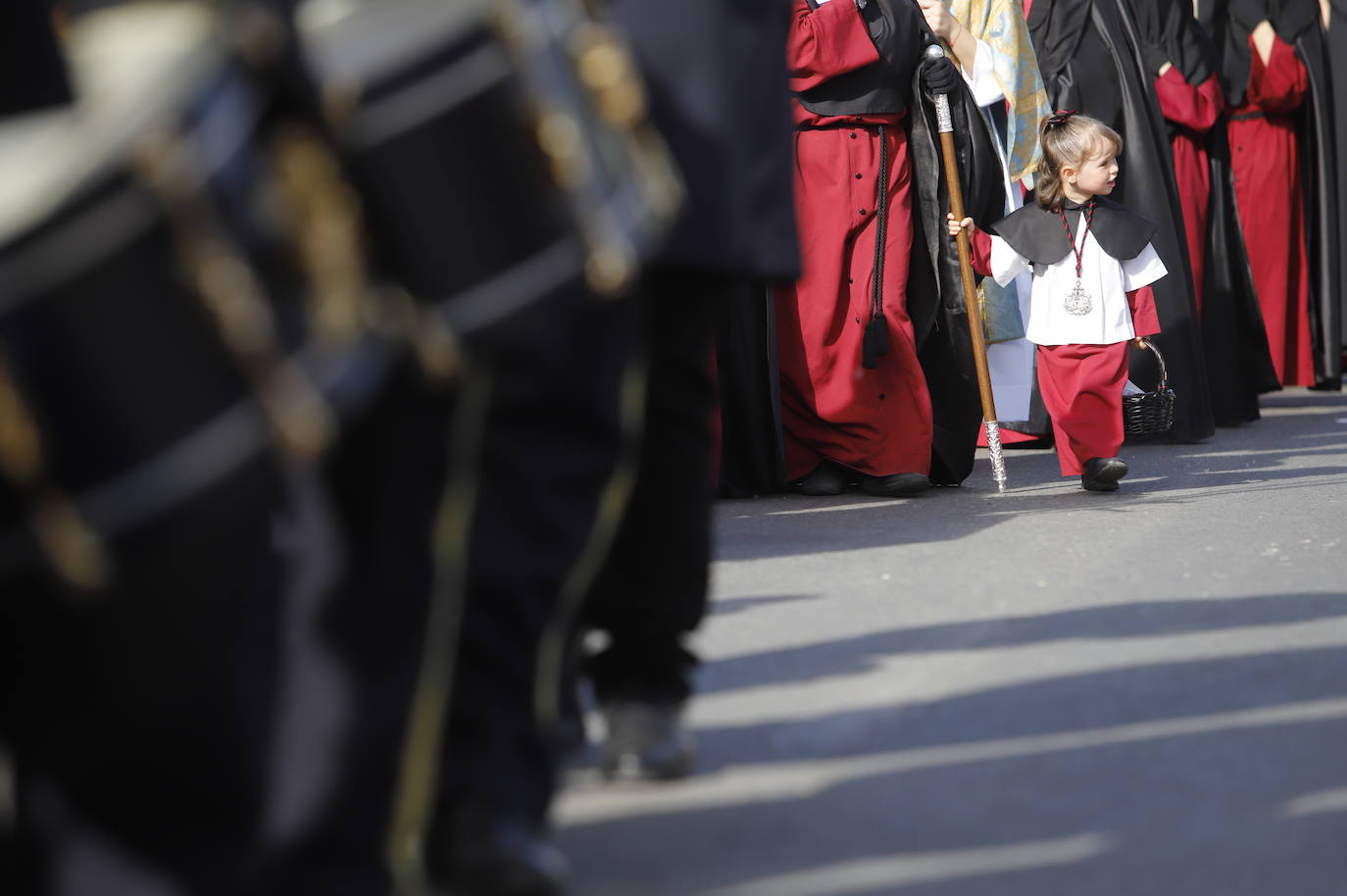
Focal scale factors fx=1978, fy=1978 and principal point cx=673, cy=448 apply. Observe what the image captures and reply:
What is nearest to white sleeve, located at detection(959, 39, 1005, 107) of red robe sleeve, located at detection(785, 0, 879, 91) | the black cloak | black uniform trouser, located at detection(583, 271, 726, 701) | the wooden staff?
the wooden staff

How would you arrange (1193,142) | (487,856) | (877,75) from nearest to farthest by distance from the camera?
(487,856)
(877,75)
(1193,142)

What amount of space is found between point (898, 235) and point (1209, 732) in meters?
3.64

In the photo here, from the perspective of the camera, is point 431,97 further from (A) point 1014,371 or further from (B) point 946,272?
(A) point 1014,371

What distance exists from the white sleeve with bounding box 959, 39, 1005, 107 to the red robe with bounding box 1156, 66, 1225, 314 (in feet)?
6.70

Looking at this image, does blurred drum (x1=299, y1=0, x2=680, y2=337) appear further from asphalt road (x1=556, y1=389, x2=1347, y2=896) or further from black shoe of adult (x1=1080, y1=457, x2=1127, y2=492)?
black shoe of adult (x1=1080, y1=457, x2=1127, y2=492)

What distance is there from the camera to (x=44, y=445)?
1.21m

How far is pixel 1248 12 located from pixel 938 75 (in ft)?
14.8

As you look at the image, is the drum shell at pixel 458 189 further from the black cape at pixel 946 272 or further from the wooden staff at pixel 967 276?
the black cape at pixel 946 272

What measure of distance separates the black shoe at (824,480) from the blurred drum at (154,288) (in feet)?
16.8

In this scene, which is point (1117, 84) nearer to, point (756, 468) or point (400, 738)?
point (756, 468)

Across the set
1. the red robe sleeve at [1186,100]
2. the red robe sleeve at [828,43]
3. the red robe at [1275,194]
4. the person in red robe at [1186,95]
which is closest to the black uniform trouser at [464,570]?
the red robe sleeve at [828,43]

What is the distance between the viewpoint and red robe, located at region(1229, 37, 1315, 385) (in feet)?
33.7

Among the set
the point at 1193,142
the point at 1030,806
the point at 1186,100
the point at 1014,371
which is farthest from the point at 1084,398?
the point at 1030,806

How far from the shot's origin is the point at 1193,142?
9.28 m
